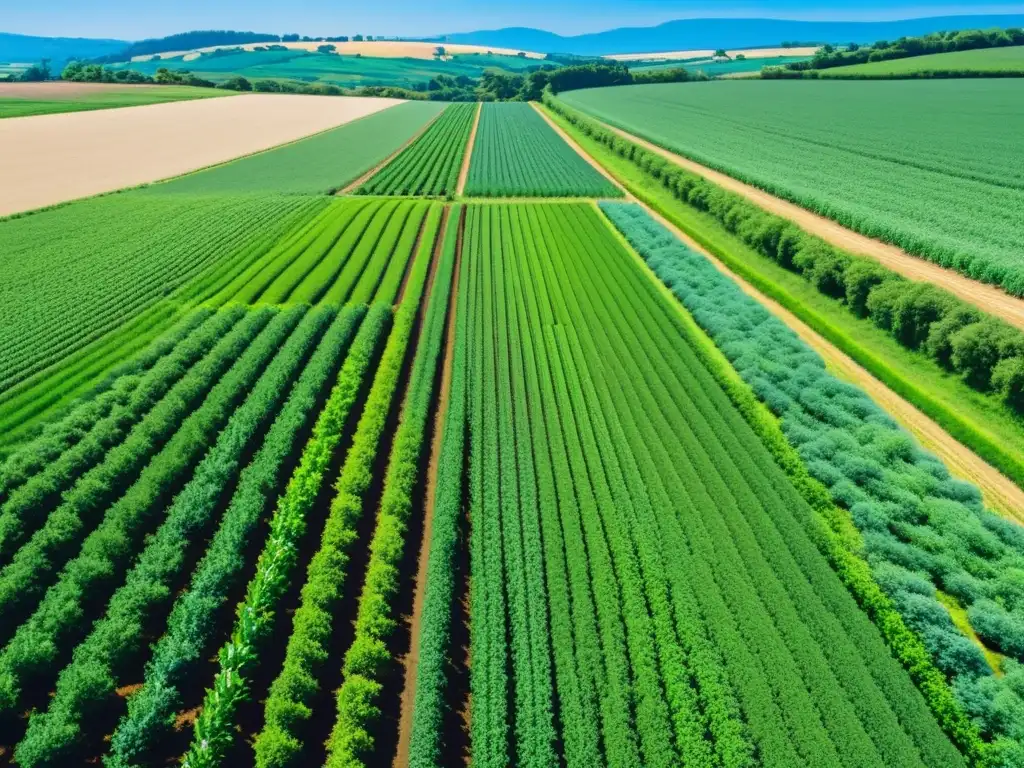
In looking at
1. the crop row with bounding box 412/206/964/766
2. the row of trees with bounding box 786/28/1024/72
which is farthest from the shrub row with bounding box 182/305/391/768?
the row of trees with bounding box 786/28/1024/72

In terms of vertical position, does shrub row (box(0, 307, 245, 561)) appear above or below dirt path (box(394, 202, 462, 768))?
above

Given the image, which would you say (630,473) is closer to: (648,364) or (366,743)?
(648,364)

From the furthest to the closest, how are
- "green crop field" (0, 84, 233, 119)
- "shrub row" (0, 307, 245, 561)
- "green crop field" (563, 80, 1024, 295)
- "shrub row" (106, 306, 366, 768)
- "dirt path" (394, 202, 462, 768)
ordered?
"green crop field" (0, 84, 233, 119), "green crop field" (563, 80, 1024, 295), "shrub row" (0, 307, 245, 561), "dirt path" (394, 202, 462, 768), "shrub row" (106, 306, 366, 768)

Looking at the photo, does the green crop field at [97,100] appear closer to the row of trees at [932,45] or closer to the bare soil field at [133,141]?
the bare soil field at [133,141]

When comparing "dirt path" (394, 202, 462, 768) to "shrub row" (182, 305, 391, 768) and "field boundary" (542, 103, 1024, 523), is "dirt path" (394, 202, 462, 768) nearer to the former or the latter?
"shrub row" (182, 305, 391, 768)

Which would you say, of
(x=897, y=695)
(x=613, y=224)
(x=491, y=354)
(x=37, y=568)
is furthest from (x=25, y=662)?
(x=613, y=224)

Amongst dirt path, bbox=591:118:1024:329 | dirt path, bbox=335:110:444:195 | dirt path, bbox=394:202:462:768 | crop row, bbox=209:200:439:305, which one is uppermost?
dirt path, bbox=335:110:444:195
